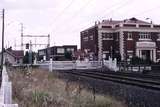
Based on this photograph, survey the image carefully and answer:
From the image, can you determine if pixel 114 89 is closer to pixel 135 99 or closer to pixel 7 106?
pixel 135 99

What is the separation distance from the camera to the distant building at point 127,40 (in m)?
99.6

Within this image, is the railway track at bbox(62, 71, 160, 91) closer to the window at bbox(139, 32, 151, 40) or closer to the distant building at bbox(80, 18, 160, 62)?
the distant building at bbox(80, 18, 160, 62)

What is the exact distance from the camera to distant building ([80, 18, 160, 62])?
99.6 m

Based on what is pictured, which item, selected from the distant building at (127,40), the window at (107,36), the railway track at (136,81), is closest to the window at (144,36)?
the distant building at (127,40)

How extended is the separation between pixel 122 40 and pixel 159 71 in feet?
154

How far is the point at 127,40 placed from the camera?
9956 centimetres

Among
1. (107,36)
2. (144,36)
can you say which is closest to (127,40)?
(144,36)

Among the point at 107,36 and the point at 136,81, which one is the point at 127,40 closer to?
the point at 107,36

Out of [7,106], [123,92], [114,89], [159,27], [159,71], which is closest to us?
[7,106]

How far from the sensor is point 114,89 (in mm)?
22203

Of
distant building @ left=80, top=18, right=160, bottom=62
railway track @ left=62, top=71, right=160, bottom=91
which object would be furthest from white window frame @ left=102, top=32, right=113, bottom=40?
railway track @ left=62, top=71, right=160, bottom=91

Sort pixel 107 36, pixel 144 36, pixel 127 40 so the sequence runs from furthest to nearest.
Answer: pixel 107 36 → pixel 144 36 → pixel 127 40

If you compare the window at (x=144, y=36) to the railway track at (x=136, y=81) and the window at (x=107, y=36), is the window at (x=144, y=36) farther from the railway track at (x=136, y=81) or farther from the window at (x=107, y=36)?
the railway track at (x=136, y=81)

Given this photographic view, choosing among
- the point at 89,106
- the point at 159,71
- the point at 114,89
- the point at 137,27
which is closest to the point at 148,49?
the point at 137,27
